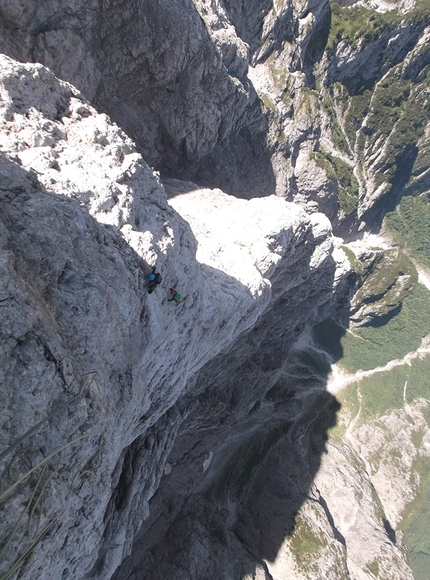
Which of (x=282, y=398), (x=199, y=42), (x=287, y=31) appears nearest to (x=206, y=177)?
(x=199, y=42)

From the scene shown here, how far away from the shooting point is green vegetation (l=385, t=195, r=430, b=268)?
203 feet

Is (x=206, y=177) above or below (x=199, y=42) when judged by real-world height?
below

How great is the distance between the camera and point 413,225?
206ft

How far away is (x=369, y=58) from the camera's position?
164ft

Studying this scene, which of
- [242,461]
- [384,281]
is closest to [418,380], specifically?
[384,281]

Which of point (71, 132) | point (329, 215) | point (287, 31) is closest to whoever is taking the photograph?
point (71, 132)

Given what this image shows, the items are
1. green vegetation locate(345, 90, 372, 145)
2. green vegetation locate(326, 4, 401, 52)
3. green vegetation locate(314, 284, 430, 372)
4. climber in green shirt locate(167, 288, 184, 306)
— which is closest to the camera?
climber in green shirt locate(167, 288, 184, 306)

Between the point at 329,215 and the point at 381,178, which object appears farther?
the point at 381,178

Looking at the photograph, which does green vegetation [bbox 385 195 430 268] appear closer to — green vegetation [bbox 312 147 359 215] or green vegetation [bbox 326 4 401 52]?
green vegetation [bbox 312 147 359 215]

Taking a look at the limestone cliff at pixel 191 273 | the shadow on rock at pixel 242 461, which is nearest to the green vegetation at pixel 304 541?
the limestone cliff at pixel 191 273

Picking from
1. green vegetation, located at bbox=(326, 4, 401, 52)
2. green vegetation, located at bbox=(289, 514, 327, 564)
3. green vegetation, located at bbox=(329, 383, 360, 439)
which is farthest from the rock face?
green vegetation, located at bbox=(326, 4, 401, 52)

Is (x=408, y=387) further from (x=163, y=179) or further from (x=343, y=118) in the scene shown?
(x=163, y=179)

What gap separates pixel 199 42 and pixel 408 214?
58342mm

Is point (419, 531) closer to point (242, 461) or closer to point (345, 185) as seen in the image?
point (242, 461)
